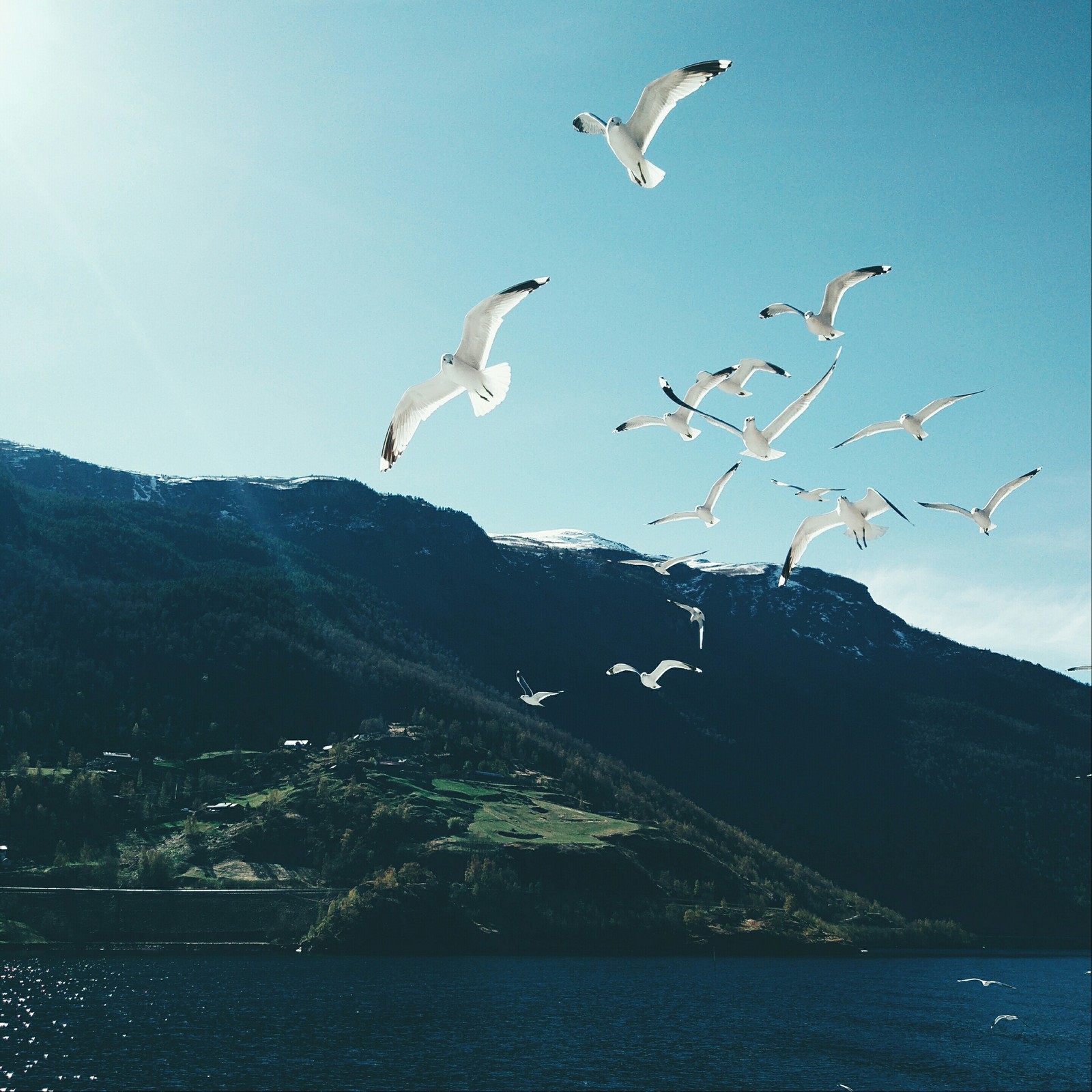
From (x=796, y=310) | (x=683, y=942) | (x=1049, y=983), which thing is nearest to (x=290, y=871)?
(x=683, y=942)

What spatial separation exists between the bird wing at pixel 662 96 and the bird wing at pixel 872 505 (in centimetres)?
1301

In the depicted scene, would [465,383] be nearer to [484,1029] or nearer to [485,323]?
[485,323]

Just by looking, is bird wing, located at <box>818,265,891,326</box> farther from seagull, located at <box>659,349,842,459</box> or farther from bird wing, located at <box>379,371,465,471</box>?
bird wing, located at <box>379,371,465,471</box>

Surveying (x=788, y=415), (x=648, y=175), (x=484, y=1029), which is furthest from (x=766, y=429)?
(x=484, y=1029)

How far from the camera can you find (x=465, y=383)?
24656mm

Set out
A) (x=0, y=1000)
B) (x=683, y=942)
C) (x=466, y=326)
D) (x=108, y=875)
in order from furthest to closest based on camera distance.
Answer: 1. (x=683, y=942)
2. (x=108, y=875)
3. (x=0, y=1000)
4. (x=466, y=326)

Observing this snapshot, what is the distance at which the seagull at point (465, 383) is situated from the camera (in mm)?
23453

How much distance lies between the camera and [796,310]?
29344 mm

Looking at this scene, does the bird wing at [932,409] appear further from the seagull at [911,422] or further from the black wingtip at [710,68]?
the black wingtip at [710,68]

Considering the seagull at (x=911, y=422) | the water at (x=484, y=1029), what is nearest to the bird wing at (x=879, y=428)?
the seagull at (x=911, y=422)

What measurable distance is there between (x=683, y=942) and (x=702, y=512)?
171686mm

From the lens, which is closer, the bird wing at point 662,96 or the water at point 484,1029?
the bird wing at point 662,96

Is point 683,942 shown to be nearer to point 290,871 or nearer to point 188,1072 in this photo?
point 290,871

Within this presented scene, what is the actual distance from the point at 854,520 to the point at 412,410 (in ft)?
47.7
